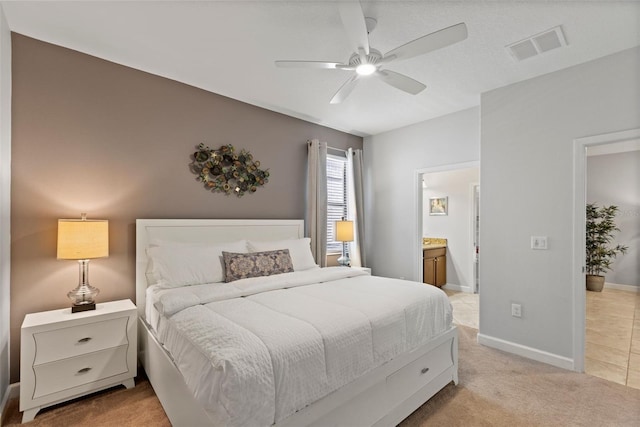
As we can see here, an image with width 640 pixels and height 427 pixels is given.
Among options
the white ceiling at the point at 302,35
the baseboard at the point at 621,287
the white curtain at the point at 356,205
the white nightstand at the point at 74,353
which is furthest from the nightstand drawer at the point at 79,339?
the baseboard at the point at 621,287

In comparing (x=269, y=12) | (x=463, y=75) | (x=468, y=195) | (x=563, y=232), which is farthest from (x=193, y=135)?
(x=468, y=195)

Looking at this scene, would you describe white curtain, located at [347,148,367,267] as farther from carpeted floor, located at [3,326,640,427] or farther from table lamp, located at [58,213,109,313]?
table lamp, located at [58,213,109,313]

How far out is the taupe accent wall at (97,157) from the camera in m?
2.33

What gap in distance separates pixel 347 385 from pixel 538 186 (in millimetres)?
2613

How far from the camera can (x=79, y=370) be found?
2.19 meters

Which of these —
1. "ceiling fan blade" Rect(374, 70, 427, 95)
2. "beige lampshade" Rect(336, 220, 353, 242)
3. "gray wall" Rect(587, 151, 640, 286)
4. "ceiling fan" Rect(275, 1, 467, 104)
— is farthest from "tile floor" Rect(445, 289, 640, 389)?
"ceiling fan" Rect(275, 1, 467, 104)

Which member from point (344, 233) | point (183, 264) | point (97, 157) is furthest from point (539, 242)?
point (97, 157)

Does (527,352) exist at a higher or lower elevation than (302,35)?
lower

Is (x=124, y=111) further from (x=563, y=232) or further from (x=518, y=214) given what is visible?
(x=563, y=232)

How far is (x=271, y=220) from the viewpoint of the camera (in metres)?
3.72

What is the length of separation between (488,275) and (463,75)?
205 cm

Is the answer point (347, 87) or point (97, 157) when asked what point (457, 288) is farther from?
point (97, 157)

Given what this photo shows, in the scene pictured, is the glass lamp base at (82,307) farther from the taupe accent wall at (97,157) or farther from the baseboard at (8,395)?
the baseboard at (8,395)

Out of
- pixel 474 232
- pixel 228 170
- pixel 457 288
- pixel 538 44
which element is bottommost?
pixel 457 288
